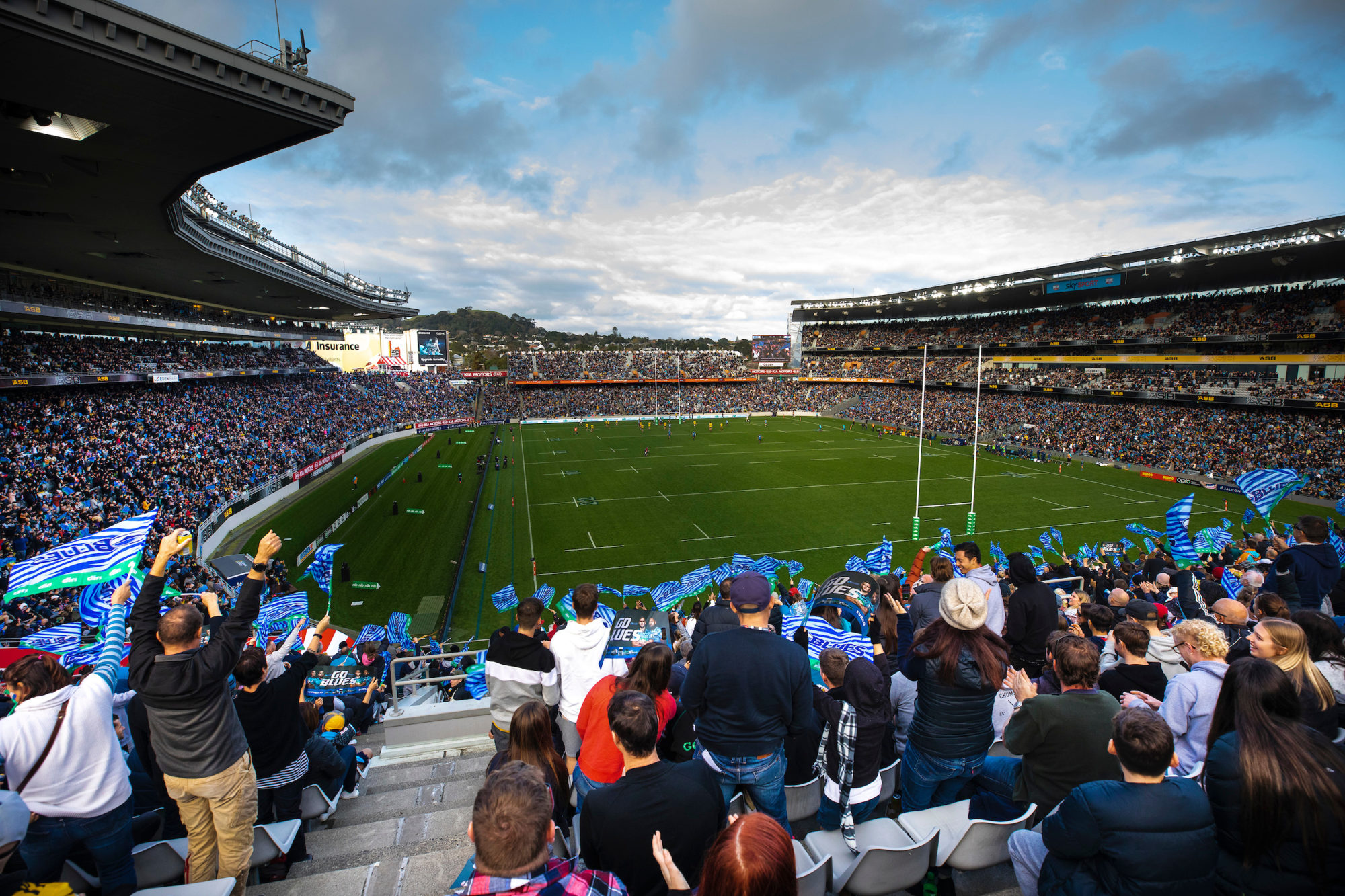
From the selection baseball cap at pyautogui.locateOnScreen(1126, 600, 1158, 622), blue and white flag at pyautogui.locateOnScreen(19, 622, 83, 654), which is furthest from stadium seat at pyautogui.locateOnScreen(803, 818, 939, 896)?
blue and white flag at pyautogui.locateOnScreen(19, 622, 83, 654)

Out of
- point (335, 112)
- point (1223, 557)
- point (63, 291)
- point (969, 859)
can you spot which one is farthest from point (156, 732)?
point (63, 291)

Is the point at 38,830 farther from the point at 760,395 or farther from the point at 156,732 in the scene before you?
the point at 760,395

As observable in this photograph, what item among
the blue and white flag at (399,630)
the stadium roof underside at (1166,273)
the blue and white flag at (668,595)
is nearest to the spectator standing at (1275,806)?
the blue and white flag at (668,595)

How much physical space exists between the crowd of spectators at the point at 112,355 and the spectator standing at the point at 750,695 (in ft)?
105

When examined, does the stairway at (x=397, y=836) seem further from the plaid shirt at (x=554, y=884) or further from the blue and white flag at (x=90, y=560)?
the blue and white flag at (x=90, y=560)

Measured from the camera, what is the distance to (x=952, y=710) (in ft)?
13.0

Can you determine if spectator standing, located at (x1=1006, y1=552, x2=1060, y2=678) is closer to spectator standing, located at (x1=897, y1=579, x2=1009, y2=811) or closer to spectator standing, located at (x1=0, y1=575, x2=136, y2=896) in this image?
spectator standing, located at (x1=897, y1=579, x2=1009, y2=811)

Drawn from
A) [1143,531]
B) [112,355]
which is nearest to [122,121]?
[112,355]

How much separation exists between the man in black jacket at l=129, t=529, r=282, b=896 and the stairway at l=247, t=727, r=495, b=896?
0.43 m

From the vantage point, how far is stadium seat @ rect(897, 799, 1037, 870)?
12.8ft

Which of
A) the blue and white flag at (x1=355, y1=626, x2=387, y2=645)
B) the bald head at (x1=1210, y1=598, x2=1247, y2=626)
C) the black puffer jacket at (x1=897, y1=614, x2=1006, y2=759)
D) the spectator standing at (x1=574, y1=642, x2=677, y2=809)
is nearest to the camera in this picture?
the spectator standing at (x1=574, y1=642, x2=677, y2=809)

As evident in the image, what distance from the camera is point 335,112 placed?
1371 cm

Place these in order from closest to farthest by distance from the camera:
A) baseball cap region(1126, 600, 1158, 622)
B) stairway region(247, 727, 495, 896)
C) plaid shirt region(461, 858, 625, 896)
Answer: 1. plaid shirt region(461, 858, 625, 896)
2. stairway region(247, 727, 495, 896)
3. baseball cap region(1126, 600, 1158, 622)

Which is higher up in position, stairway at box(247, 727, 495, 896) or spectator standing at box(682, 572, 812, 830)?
spectator standing at box(682, 572, 812, 830)
